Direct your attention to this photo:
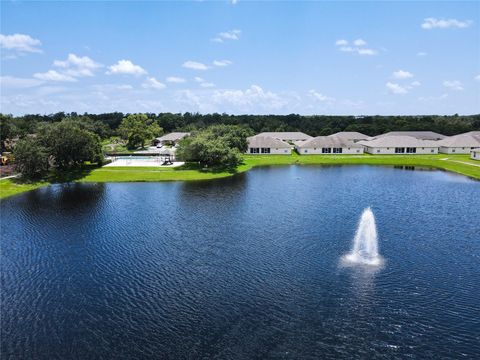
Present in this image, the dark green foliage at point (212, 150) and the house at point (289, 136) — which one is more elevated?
the house at point (289, 136)

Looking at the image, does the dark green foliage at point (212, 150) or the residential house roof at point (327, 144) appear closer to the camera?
the dark green foliage at point (212, 150)

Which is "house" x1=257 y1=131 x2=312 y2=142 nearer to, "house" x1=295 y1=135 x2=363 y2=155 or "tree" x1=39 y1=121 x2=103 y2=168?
"house" x1=295 y1=135 x2=363 y2=155

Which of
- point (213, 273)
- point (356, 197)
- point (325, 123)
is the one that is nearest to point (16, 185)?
point (213, 273)

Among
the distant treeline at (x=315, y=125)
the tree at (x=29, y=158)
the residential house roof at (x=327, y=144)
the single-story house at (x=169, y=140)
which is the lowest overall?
the tree at (x=29, y=158)

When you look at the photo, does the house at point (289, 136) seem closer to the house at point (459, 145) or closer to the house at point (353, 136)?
the house at point (353, 136)

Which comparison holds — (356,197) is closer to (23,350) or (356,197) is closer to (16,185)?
(23,350)

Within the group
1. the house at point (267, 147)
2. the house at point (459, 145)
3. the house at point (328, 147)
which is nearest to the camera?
the house at point (459, 145)

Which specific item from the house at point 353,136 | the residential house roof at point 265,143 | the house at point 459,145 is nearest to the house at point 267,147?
the residential house roof at point 265,143
